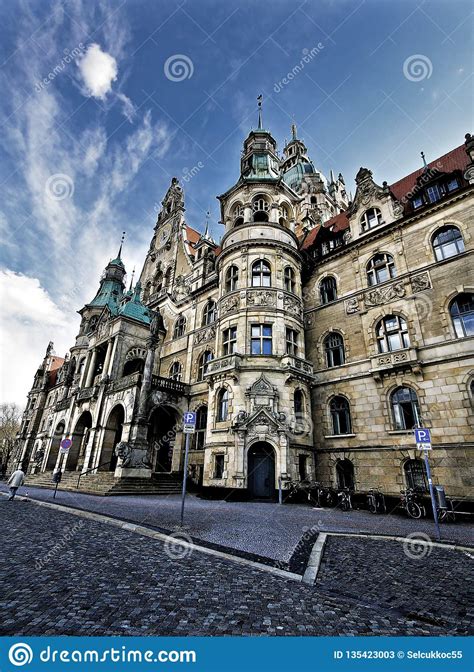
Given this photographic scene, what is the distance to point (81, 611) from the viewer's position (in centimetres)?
336

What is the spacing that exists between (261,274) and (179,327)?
36.4 ft

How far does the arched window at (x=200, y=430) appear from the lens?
77.6ft

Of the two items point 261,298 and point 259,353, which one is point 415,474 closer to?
point 259,353

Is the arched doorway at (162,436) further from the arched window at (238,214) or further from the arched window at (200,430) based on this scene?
the arched window at (238,214)

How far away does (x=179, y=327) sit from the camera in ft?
98.9

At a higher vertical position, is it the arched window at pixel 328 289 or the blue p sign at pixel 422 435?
the arched window at pixel 328 289

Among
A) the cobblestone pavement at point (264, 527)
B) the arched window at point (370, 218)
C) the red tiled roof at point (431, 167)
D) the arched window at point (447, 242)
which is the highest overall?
the red tiled roof at point (431, 167)

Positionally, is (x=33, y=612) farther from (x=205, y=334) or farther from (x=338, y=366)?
(x=205, y=334)

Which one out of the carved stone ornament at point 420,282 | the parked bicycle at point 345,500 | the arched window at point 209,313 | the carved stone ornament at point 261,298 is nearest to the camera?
the parked bicycle at point 345,500

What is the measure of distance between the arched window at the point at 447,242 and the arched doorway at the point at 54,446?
3584 centimetres

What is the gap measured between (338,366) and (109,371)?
19104 mm

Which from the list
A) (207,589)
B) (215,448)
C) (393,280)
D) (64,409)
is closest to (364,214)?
(393,280)

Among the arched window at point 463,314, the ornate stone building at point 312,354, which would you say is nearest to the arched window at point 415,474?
the ornate stone building at point 312,354

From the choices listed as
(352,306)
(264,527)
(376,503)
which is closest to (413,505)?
(376,503)
